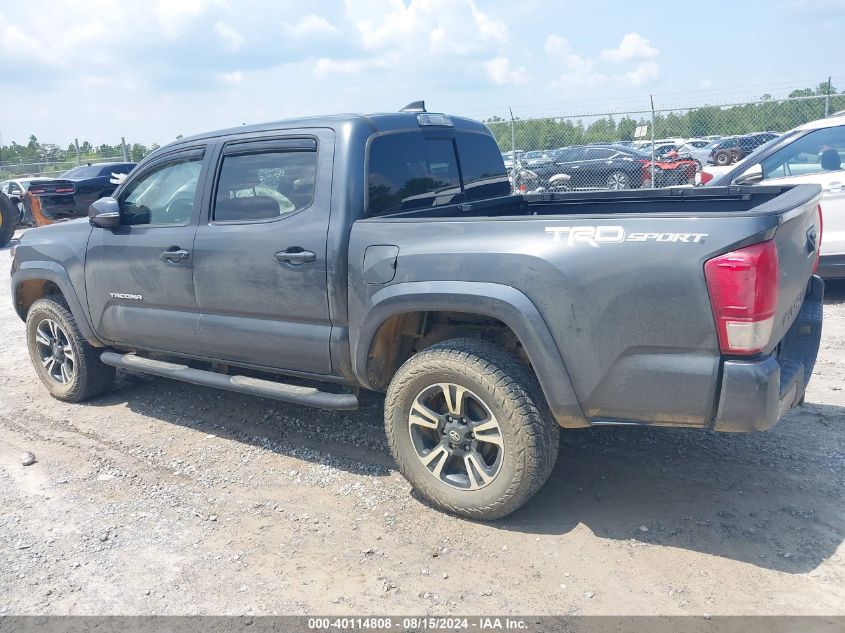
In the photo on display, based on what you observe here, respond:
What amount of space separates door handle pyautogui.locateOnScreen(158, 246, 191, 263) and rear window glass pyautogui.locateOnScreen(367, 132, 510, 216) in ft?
4.36

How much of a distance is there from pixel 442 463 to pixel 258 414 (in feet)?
6.61

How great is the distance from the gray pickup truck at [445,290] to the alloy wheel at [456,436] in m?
0.01

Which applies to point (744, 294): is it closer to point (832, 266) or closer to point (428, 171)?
point (428, 171)

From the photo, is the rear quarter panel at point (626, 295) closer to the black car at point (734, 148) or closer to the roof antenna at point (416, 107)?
the roof antenna at point (416, 107)

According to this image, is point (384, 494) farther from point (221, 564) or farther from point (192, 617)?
point (192, 617)

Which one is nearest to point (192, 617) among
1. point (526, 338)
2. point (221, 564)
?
point (221, 564)

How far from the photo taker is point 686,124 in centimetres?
1588

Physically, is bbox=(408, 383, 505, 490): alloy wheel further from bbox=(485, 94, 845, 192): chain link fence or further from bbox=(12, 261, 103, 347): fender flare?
bbox=(485, 94, 845, 192): chain link fence

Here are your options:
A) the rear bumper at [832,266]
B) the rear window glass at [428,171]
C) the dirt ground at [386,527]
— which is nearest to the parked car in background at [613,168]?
the rear bumper at [832,266]

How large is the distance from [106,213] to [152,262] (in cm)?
55

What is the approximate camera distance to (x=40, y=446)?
4.97 m

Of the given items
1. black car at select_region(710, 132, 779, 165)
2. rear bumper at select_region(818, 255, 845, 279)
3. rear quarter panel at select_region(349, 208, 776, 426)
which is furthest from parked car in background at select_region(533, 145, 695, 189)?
rear quarter panel at select_region(349, 208, 776, 426)

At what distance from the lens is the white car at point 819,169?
7215 mm

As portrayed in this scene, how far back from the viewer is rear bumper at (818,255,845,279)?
7.19m
